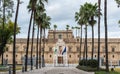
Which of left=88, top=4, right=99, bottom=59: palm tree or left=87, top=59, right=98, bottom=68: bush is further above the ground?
left=88, top=4, right=99, bottom=59: palm tree

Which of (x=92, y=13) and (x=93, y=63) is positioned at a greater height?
(x=92, y=13)

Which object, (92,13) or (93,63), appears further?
(92,13)

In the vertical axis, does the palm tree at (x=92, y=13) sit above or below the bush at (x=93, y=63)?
above

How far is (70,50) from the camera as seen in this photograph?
6240 inches

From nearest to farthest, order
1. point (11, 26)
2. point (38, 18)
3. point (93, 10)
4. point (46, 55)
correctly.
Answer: point (93, 10), point (38, 18), point (11, 26), point (46, 55)

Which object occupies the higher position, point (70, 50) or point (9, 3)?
point (9, 3)

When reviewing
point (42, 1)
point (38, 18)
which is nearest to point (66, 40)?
point (38, 18)

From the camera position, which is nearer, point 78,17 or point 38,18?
point 38,18

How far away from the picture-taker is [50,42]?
520ft

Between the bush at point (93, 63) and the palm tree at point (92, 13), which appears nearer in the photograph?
the bush at point (93, 63)

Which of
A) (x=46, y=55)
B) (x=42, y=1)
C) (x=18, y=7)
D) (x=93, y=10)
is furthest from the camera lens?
(x=46, y=55)

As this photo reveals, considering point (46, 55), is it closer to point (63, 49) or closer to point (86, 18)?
point (63, 49)

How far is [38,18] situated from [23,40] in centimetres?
7354

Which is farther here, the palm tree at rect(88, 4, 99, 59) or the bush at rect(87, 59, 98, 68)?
the palm tree at rect(88, 4, 99, 59)
